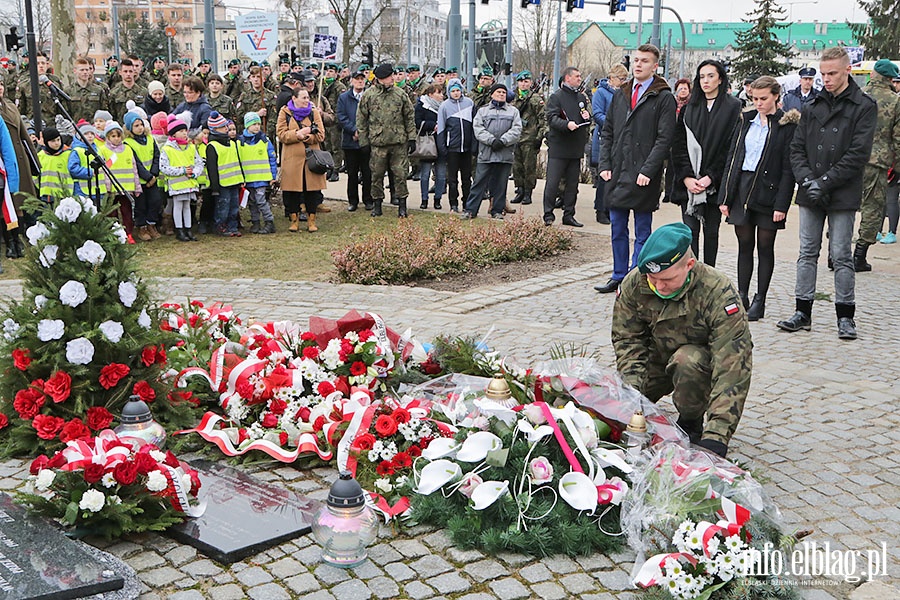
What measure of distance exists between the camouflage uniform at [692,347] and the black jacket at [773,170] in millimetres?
3367

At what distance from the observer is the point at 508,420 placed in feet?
14.2

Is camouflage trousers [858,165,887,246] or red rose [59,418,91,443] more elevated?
camouflage trousers [858,165,887,246]

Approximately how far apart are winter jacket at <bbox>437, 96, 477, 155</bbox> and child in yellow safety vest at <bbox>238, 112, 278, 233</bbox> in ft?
8.90

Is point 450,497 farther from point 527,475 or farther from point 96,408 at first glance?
point 96,408

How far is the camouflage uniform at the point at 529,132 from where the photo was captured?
14.9m

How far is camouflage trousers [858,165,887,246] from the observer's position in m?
9.94

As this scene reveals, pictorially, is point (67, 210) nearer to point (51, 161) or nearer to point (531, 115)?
point (51, 161)

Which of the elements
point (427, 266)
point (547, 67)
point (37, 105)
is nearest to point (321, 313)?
point (427, 266)

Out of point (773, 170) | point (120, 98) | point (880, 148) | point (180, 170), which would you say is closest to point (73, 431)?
point (773, 170)

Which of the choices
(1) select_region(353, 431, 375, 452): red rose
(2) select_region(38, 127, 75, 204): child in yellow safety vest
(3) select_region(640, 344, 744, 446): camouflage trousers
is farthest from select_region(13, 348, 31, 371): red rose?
(2) select_region(38, 127, 75, 204): child in yellow safety vest

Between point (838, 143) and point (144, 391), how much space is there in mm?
5519

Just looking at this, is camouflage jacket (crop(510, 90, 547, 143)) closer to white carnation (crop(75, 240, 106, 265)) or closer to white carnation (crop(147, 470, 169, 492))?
white carnation (crop(75, 240, 106, 265))

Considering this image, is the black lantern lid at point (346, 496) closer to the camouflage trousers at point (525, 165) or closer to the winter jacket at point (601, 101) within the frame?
the winter jacket at point (601, 101)

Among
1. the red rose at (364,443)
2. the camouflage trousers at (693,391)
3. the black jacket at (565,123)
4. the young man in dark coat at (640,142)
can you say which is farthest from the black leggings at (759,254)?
the black jacket at (565,123)
